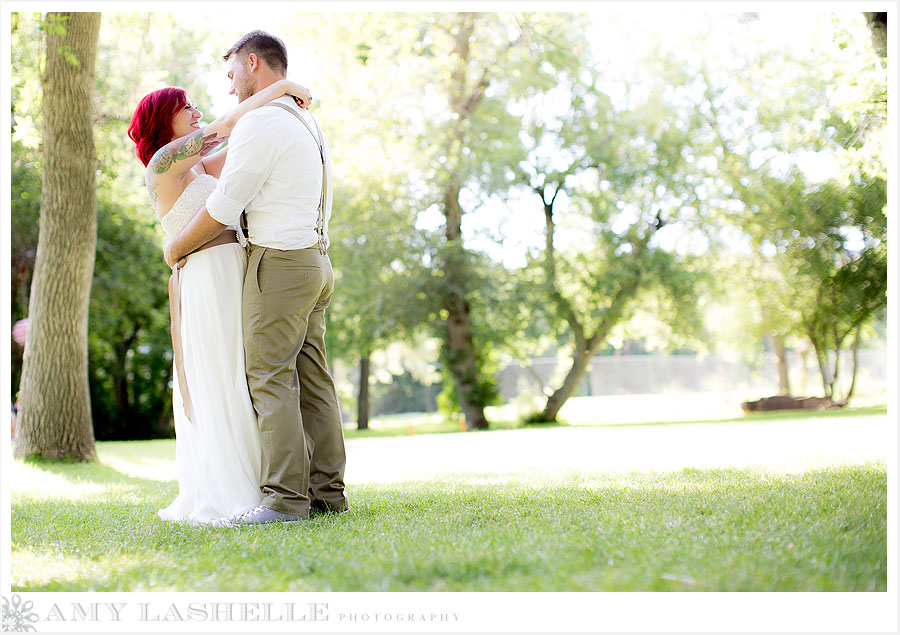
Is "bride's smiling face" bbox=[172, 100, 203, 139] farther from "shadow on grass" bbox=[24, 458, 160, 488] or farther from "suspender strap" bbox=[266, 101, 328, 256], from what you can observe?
"shadow on grass" bbox=[24, 458, 160, 488]

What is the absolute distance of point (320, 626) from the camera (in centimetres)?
193

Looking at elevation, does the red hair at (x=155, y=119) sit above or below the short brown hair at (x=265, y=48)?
below

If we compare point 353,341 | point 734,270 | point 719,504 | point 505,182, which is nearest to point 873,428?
point 719,504

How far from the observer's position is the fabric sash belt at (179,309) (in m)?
3.12

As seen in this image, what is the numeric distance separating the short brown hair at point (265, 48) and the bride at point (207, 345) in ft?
0.49

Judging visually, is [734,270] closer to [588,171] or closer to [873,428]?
[588,171]

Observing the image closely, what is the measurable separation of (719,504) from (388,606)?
60.7 inches

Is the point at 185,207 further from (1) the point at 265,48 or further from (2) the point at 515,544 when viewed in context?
(2) the point at 515,544

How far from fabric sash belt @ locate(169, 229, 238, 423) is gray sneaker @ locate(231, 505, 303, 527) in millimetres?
539

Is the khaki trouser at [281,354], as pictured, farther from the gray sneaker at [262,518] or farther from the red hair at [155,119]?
the red hair at [155,119]

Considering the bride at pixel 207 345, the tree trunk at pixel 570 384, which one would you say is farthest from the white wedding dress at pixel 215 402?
the tree trunk at pixel 570 384

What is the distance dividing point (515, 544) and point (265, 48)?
218 centimetres

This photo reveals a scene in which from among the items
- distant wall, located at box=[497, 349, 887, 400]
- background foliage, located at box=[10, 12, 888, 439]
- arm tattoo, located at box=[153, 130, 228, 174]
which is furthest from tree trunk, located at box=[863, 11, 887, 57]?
distant wall, located at box=[497, 349, 887, 400]

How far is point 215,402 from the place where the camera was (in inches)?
119
